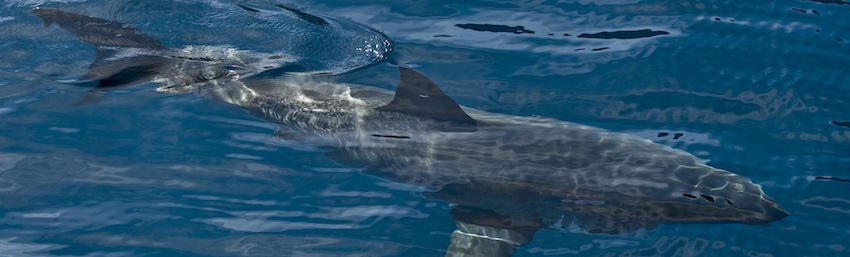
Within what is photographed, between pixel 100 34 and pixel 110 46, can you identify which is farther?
pixel 100 34

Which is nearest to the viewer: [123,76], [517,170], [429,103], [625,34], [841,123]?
[517,170]

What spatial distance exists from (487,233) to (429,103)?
143 cm

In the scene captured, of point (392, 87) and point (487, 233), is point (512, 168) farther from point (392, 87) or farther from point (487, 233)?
point (392, 87)

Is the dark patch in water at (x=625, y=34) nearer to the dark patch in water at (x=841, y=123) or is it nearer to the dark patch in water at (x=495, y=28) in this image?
the dark patch in water at (x=495, y=28)

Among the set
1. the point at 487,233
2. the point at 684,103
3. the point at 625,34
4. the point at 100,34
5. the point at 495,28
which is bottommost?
the point at 487,233

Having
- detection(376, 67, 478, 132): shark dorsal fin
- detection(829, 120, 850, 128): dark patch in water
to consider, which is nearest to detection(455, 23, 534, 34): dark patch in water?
detection(376, 67, 478, 132): shark dorsal fin

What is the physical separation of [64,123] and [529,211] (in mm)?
4940

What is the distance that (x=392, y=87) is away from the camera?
9.05 metres

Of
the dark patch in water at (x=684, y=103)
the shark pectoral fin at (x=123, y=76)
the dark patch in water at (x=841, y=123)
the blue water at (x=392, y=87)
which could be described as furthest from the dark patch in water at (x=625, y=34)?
the shark pectoral fin at (x=123, y=76)

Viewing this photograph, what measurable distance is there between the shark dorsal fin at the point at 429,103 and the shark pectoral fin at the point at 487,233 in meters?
0.87

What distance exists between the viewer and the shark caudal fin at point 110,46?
9195 millimetres

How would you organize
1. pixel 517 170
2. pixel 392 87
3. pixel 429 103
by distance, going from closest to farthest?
pixel 517 170
pixel 429 103
pixel 392 87

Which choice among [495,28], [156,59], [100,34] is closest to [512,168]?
[495,28]

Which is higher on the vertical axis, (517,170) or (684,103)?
(684,103)
